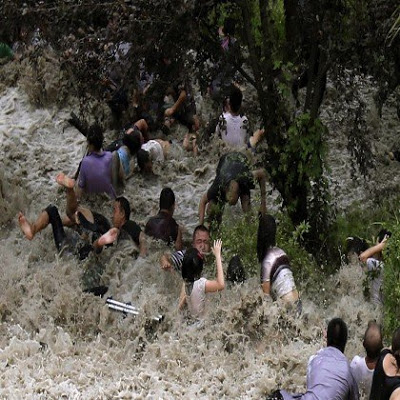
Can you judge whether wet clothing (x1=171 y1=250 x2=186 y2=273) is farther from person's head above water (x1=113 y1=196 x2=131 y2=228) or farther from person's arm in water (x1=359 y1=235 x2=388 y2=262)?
person's arm in water (x1=359 y1=235 x2=388 y2=262)

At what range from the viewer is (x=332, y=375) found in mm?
7305

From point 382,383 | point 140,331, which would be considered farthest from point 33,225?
point 382,383

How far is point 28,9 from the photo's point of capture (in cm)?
966

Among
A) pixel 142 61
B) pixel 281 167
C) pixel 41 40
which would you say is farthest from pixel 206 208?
pixel 41 40

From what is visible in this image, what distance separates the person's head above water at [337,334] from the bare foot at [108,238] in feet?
10.3

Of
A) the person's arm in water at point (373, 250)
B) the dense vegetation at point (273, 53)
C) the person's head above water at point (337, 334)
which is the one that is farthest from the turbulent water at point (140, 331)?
the dense vegetation at point (273, 53)

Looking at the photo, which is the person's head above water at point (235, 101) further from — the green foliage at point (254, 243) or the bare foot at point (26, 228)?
the bare foot at point (26, 228)

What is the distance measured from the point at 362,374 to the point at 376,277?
1.72 metres

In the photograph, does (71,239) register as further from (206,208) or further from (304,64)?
(304,64)

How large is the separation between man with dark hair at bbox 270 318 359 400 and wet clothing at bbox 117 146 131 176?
458 centimetres

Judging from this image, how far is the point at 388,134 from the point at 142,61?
4.43 metres

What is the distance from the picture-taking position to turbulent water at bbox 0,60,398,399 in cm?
829

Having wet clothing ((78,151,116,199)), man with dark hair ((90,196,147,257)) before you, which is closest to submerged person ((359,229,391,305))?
man with dark hair ((90,196,147,257))

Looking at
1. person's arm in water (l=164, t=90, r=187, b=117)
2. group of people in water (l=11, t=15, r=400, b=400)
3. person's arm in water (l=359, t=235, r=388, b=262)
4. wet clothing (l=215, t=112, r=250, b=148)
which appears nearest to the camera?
group of people in water (l=11, t=15, r=400, b=400)
